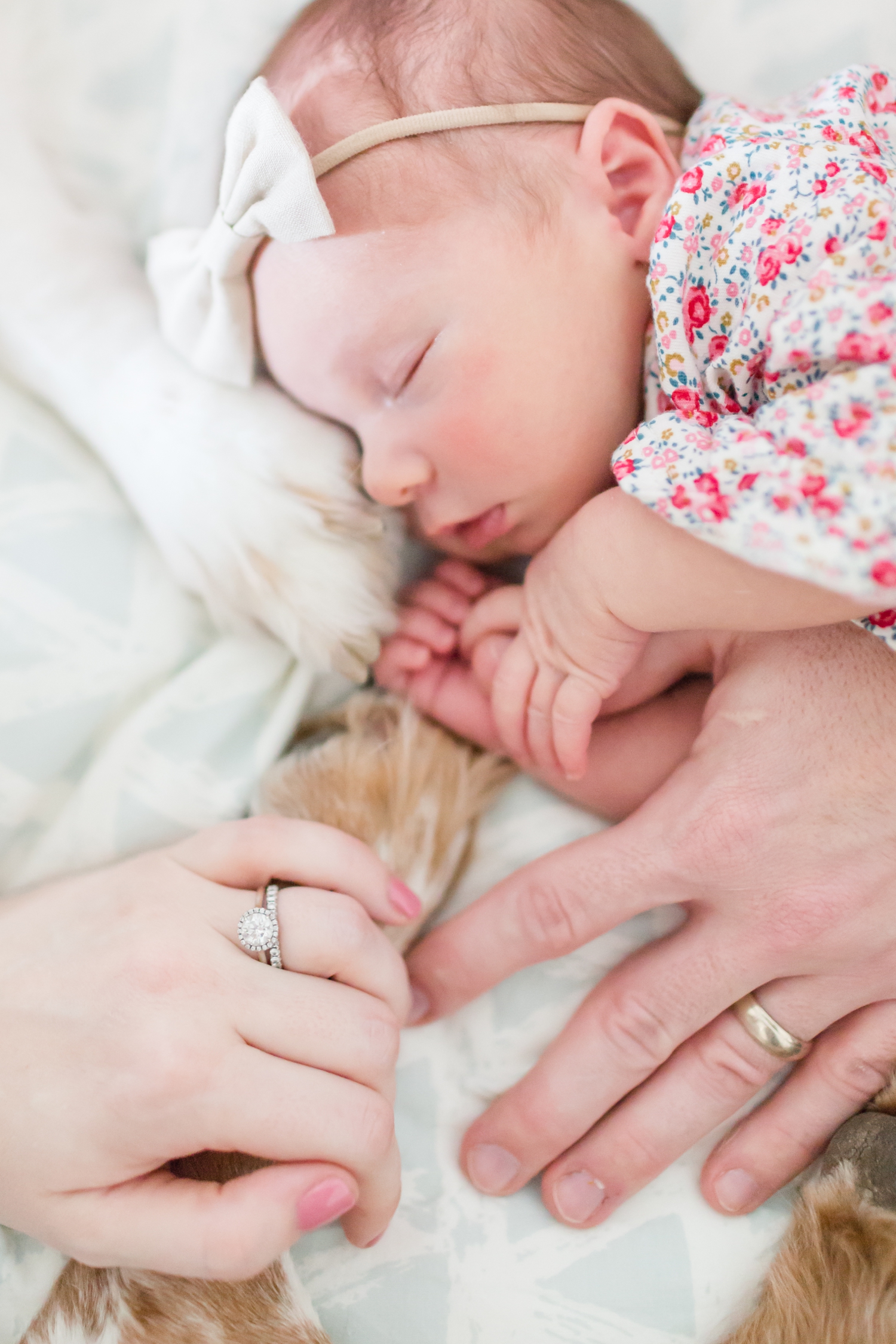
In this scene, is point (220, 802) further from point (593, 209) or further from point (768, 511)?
point (593, 209)

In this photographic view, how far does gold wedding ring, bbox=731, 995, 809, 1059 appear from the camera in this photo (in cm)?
93

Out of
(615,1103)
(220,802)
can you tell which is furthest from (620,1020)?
(220,802)

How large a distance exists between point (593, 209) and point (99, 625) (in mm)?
694

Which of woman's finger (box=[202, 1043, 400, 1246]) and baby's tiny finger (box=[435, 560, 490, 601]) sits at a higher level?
baby's tiny finger (box=[435, 560, 490, 601])

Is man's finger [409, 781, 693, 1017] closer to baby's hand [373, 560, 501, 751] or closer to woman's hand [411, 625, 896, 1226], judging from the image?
woman's hand [411, 625, 896, 1226]

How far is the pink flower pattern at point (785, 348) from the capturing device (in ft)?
2.35

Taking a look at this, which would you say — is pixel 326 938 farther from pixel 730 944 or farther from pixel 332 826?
pixel 730 944

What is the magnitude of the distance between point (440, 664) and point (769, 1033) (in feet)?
1.78

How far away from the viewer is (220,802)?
106 cm

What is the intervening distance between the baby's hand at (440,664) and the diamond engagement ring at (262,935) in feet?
1.14

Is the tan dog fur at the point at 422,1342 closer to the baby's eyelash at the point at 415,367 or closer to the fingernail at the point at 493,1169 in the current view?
the fingernail at the point at 493,1169

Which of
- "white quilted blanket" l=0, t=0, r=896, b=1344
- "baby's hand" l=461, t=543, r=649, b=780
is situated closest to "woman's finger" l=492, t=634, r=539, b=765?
"baby's hand" l=461, t=543, r=649, b=780

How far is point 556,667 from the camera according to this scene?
98 cm

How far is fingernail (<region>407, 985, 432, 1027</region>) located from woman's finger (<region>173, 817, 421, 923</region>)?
0.36 feet
